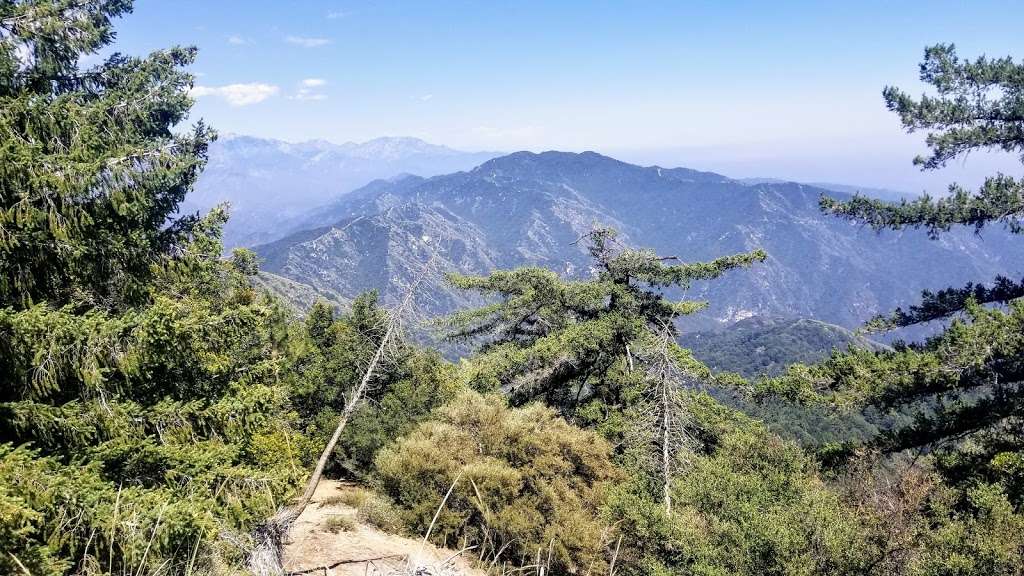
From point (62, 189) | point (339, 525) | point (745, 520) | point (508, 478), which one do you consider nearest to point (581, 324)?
point (508, 478)

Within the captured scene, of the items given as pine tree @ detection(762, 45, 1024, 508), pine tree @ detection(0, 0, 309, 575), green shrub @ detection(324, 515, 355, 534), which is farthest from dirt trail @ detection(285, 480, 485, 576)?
pine tree @ detection(762, 45, 1024, 508)

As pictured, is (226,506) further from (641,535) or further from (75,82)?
(75,82)

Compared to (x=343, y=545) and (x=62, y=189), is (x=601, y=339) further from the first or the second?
(x=62, y=189)

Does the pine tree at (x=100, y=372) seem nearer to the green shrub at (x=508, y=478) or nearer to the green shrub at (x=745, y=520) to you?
the green shrub at (x=508, y=478)

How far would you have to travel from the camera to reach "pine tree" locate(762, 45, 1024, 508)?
33.2ft

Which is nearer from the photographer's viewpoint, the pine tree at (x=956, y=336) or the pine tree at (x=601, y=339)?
the pine tree at (x=956, y=336)

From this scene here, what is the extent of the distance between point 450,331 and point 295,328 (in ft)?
41.7

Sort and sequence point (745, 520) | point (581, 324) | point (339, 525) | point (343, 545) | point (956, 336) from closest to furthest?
point (745, 520) < point (956, 336) < point (343, 545) < point (339, 525) < point (581, 324)

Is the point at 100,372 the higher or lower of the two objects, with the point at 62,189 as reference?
lower

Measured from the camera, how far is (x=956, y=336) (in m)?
10.3

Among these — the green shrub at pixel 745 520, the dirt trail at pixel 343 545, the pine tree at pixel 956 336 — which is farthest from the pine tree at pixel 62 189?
the pine tree at pixel 956 336

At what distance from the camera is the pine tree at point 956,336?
10113mm

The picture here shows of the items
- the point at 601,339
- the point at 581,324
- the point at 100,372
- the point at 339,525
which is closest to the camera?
the point at 100,372

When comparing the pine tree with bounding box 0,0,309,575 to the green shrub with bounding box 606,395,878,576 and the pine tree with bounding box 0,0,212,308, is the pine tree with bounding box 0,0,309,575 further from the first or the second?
the green shrub with bounding box 606,395,878,576
